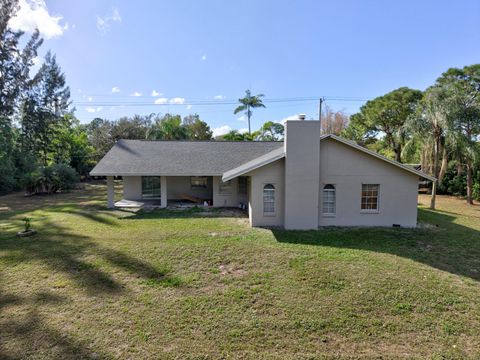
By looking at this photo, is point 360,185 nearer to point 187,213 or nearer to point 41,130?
point 187,213

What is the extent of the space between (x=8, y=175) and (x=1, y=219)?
11.0 metres

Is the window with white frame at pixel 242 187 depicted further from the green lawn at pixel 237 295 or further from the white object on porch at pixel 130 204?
the white object on porch at pixel 130 204

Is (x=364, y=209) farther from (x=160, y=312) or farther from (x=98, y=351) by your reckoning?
(x=98, y=351)

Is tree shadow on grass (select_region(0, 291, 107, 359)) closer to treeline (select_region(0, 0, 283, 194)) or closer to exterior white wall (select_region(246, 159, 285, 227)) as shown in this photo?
exterior white wall (select_region(246, 159, 285, 227))

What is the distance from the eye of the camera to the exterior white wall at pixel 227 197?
52.9ft

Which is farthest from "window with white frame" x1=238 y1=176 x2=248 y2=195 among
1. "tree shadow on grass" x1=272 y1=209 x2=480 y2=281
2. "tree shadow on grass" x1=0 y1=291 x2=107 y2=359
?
"tree shadow on grass" x1=0 y1=291 x2=107 y2=359

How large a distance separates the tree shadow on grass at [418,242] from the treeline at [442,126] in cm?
640

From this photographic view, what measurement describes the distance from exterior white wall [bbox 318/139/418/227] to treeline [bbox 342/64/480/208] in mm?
5967

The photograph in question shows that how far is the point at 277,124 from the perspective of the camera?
43906 mm

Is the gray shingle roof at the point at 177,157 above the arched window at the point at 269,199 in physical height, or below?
above

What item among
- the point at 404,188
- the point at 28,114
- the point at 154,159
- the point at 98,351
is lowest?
the point at 98,351

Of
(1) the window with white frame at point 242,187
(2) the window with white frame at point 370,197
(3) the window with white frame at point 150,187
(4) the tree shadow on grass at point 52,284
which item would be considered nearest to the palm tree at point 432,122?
(2) the window with white frame at point 370,197

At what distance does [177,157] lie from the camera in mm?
16969

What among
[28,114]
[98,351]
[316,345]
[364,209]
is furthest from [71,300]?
[28,114]
